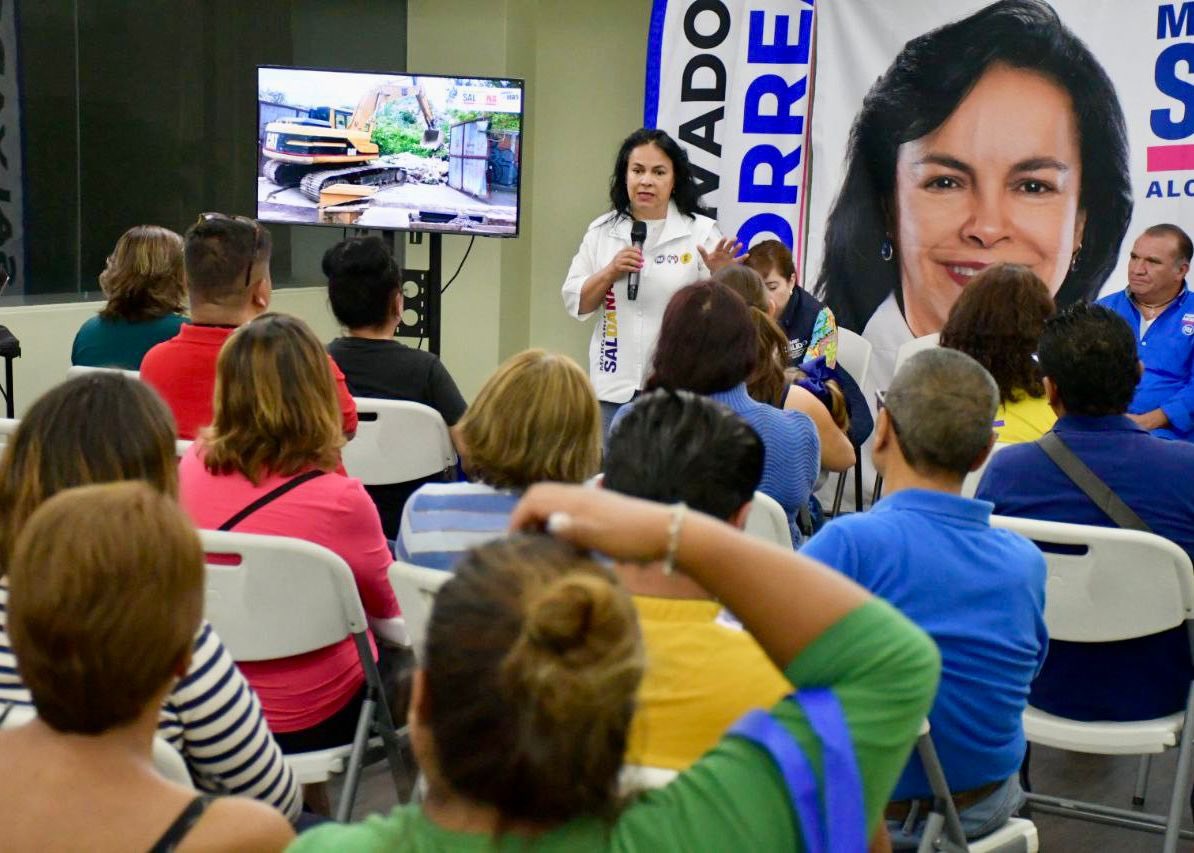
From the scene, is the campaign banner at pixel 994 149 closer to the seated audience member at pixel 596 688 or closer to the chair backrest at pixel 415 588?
the chair backrest at pixel 415 588

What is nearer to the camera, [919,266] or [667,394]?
[667,394]

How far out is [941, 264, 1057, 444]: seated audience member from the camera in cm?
344

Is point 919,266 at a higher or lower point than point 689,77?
lower

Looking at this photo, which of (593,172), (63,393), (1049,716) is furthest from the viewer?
(593,172)

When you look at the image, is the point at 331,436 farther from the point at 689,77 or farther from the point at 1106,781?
the point at 689,77

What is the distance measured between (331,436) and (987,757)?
1296 millimetres

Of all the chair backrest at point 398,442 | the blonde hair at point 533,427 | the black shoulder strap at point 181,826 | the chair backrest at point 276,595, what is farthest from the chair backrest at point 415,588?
the chair backrest at point 398,442

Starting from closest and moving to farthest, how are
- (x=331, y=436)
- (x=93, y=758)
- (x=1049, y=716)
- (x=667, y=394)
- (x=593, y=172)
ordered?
(x=93, y=758), (x=667, y=394), (x=331, y=436), (x=1049, y=716), (x=593, y=172)

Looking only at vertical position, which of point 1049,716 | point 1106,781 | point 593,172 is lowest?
point 1106,781

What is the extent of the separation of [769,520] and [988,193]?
371cm

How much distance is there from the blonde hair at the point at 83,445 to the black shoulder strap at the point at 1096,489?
182 cm

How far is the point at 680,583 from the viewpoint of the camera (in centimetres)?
143

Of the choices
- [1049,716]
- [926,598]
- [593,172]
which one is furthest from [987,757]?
[593,172]

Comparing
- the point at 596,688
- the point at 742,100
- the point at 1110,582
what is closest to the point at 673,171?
the point at 742,100
